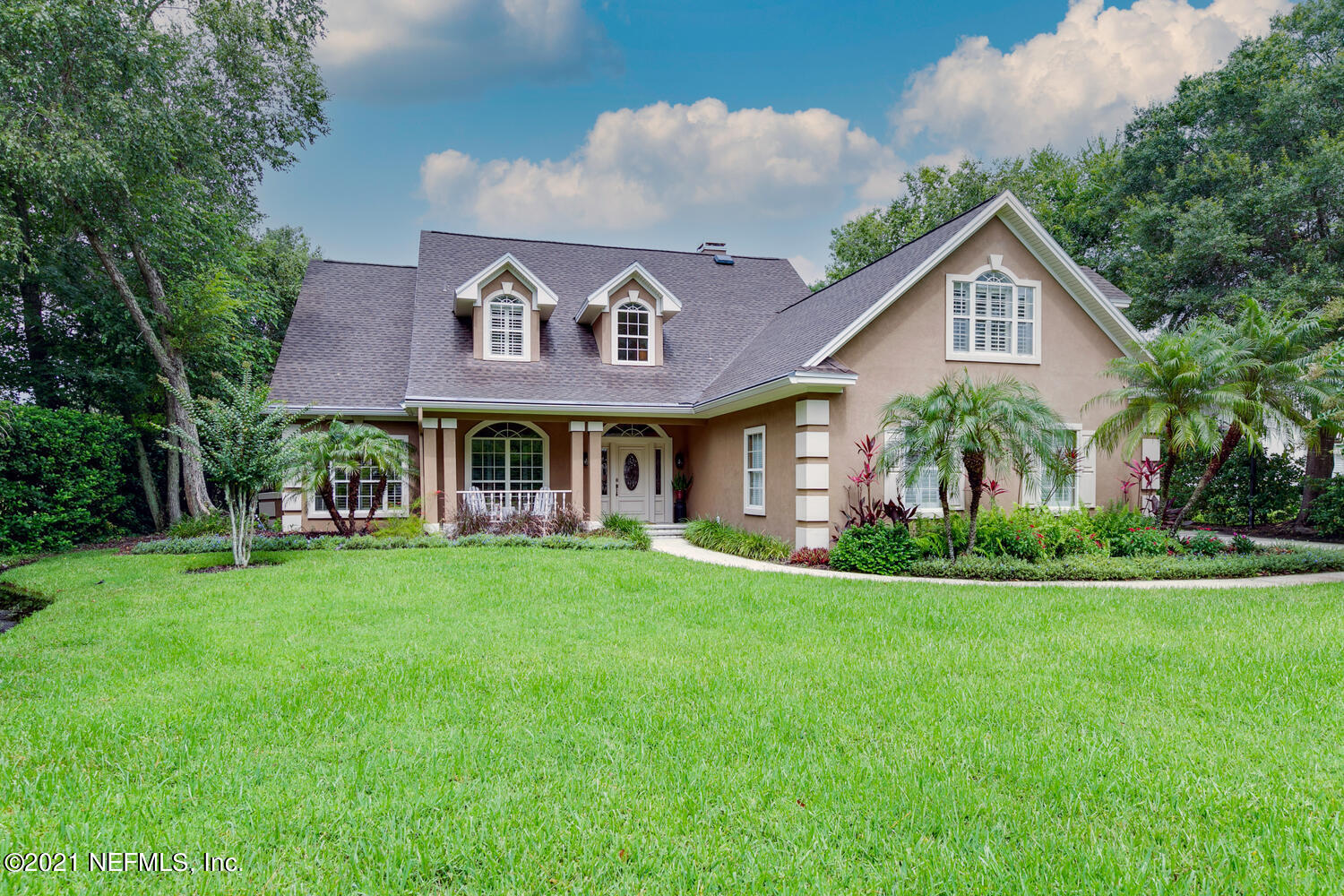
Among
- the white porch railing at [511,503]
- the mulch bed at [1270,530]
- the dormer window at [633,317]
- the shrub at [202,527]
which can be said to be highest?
the dormer window at [633,317]

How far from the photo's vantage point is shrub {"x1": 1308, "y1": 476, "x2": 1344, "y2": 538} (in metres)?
14.5

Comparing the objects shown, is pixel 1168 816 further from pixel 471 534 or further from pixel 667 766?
pixel 471 534

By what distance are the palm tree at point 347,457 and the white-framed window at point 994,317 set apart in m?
10.8

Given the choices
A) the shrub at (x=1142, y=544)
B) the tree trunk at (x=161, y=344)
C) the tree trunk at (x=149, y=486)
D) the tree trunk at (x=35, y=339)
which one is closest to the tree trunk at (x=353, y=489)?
the tree trunk at (x=161, y=344)

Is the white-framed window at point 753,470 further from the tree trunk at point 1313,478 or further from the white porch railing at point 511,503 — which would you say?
the tree trunk at point 1313,478

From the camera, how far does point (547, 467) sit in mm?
17234

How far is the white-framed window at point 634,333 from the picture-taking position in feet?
56.6

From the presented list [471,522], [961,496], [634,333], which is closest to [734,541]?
[961,496]

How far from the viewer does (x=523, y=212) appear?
86.6 feet

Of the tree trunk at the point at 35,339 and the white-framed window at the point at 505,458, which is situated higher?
the tree trunk at the point at 35,339

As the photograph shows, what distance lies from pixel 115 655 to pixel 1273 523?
73.7 ft

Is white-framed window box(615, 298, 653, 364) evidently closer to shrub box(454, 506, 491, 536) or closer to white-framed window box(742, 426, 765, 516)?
white-framed window box(742, 426, 765, 516)

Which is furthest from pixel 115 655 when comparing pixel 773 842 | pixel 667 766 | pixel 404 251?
pixel 404 251

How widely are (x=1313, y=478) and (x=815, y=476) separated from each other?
40.2 ft
